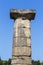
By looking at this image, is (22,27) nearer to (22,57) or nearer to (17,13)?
(17,13)

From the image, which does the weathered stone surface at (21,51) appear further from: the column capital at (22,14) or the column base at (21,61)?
the column capital at (22,14)

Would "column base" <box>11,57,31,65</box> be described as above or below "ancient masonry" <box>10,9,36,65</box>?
below

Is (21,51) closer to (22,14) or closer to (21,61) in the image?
(21,61)

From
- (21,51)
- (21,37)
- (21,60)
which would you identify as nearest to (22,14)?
(21,37)

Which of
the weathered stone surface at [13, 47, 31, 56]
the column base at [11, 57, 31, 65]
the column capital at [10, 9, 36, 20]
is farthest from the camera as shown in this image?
the column capital at [10, 9, 36, 20]

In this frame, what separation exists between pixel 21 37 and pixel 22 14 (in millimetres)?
1320

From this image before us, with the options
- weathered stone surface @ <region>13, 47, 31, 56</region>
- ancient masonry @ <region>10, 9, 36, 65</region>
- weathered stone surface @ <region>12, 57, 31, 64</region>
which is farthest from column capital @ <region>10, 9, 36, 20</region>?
weathered stone surface @ <region>12, 57, 31, 64</region>

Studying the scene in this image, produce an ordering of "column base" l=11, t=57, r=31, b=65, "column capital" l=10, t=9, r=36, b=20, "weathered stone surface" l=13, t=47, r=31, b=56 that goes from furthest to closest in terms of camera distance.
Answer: "column capital" l=10, t=9, r=36, b=20 → "weathered stone surface" l=13, t=47, r=31, b=56 → "column base" l=11, t=57, r=31, b=65

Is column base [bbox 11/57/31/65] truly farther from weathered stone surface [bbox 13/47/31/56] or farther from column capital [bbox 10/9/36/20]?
column capital [bbox 10/9/36/20]

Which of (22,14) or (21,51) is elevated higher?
(22,14)

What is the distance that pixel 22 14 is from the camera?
1309 cm

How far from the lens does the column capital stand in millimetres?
12922

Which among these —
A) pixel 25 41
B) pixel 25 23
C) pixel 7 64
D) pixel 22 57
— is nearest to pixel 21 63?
pixel 22 57

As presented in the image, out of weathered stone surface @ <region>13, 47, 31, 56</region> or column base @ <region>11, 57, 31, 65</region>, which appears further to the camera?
weathered stone surface @ <region>13, 47, 31, 56</region>
